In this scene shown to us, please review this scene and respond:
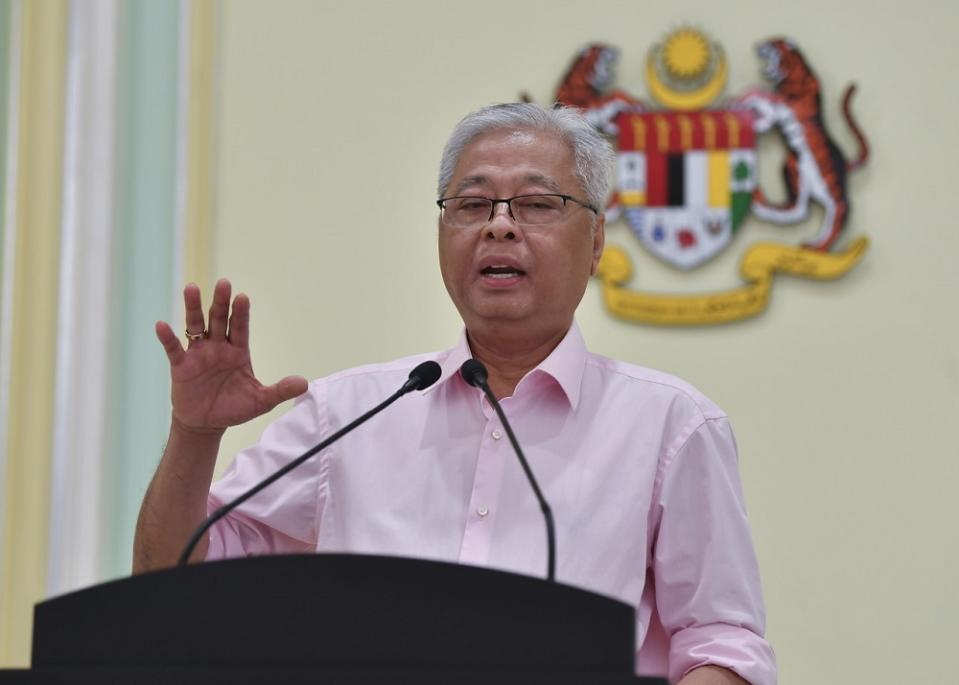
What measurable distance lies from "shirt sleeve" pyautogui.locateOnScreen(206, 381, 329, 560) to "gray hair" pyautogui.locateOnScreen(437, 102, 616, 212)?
49cm

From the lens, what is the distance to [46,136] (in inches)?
133

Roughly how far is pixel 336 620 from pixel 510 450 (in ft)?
2.75

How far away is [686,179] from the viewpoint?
305 cm

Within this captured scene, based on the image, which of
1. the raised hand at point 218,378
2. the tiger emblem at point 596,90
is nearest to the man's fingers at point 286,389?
the raised hand at point 218,378

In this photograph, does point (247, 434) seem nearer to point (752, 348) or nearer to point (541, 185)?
point (752, 348)

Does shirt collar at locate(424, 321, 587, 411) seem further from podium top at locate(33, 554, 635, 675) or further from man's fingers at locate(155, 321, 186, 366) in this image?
podium top at locate(33, 554, 635, 675)

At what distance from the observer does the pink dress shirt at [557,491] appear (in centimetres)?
173

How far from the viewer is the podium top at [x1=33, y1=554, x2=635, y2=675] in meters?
1.01

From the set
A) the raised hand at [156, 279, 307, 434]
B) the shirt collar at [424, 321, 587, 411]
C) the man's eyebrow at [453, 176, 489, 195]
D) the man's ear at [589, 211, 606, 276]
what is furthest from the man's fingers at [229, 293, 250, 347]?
the man's ear at [589, 211, 606, 276]

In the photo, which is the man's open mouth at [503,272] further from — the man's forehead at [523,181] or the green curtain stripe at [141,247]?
the green curtain stripe at [141,247]

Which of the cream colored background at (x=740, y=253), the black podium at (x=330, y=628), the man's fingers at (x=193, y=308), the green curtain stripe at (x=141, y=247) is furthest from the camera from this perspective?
the green curtain stripe at (x=141, y=247)

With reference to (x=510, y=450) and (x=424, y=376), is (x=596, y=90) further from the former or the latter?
(x=424, y=376)

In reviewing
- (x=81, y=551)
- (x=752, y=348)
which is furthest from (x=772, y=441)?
(x=81, y=551)

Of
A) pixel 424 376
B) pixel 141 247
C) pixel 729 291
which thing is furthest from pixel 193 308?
pixel 141 247
